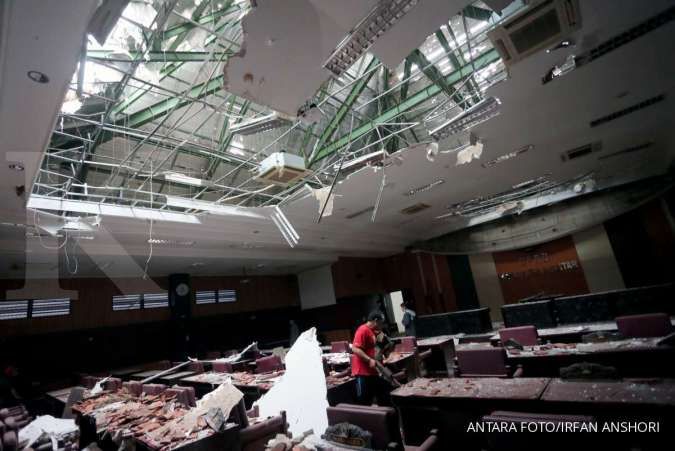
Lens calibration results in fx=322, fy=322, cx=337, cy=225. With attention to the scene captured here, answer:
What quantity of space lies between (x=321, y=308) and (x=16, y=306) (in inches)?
345

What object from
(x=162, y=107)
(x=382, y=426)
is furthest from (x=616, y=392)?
(x=162, y=107)

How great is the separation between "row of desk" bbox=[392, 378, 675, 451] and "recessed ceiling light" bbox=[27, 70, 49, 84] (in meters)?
4.00

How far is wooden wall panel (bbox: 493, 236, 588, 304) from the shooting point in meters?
10.3

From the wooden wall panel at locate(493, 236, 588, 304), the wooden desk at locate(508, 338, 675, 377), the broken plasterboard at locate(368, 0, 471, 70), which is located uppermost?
the broken plasterboard at locate(368, 0, 471, 70)

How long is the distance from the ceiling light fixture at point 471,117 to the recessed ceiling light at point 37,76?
431cm

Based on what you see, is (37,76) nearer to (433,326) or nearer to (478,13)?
(478,13)

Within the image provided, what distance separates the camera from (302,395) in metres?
3.98

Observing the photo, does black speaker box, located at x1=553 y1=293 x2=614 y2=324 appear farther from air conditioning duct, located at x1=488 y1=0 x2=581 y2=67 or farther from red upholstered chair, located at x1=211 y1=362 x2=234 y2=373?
red upholstered chair, located at x1=211 y1=362 x2=234 y2=373

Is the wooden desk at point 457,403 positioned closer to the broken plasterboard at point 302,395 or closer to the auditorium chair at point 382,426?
the auditorium chair at point 382,426

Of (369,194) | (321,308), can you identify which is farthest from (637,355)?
(321,308)

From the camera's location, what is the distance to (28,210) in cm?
473

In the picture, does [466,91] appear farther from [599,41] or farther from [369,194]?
[369,194]

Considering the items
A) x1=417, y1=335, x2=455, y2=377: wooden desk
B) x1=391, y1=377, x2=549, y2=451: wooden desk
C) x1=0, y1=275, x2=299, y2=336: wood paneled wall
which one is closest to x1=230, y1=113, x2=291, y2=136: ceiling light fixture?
x1=391, y1=377, x2=549, y2=451: wooden desk

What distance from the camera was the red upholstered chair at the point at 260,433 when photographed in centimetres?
255
